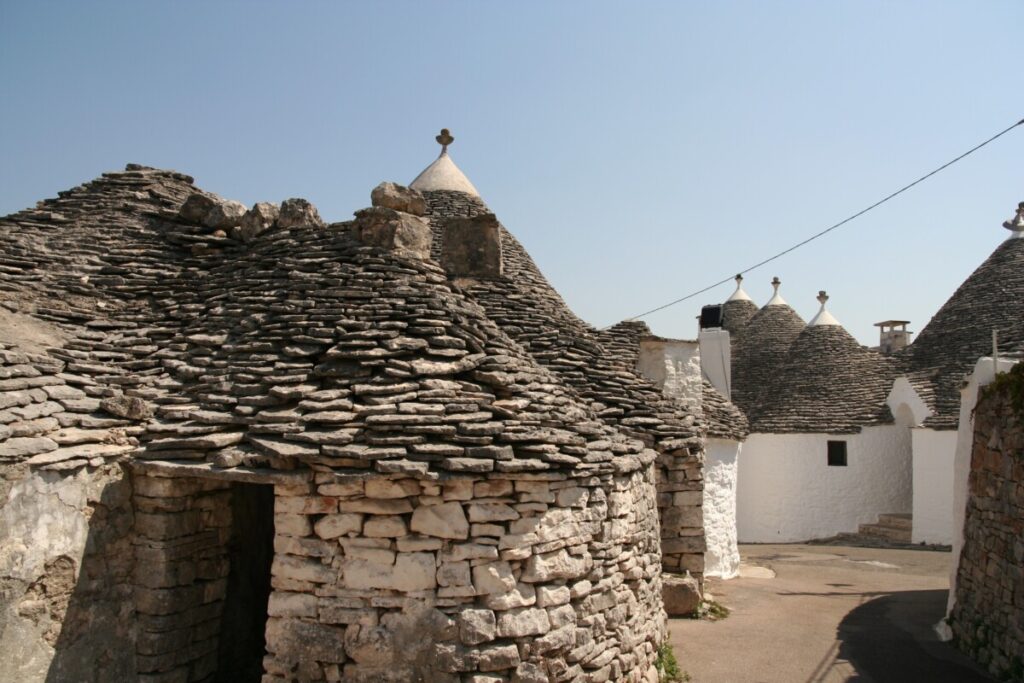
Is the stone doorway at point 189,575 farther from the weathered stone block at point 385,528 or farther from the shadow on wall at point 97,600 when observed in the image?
the weathered stone block at point 385,528

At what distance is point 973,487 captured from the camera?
27.3 ft

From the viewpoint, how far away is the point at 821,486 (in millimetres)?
18281

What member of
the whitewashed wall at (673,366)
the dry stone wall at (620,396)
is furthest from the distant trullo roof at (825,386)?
the dry stone wall at (620,396)

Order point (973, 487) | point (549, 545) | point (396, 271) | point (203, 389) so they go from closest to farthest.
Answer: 1. point (549, 545)
2. point (203, 389)
3. point (396, 271)
4. point (973, 487)

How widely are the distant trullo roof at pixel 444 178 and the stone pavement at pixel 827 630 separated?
699 cm

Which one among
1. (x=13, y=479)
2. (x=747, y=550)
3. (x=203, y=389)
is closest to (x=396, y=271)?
(x=203, y=389)

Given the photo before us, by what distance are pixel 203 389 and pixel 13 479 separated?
1.44 m

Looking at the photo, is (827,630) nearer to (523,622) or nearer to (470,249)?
(523,622)

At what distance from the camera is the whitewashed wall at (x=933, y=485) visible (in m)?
16.2

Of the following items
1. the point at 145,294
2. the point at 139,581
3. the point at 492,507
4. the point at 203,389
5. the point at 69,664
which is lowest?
the point at 69,664

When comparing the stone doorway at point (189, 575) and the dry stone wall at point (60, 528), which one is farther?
the stone doorway at point (189, 575)

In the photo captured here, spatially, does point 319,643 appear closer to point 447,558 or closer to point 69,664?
point 447,558

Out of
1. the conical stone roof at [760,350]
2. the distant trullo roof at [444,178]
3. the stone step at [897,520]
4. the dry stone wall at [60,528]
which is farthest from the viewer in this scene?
the conical stone roof at [760,350]

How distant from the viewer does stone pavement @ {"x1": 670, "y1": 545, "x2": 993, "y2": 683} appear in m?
7.43
